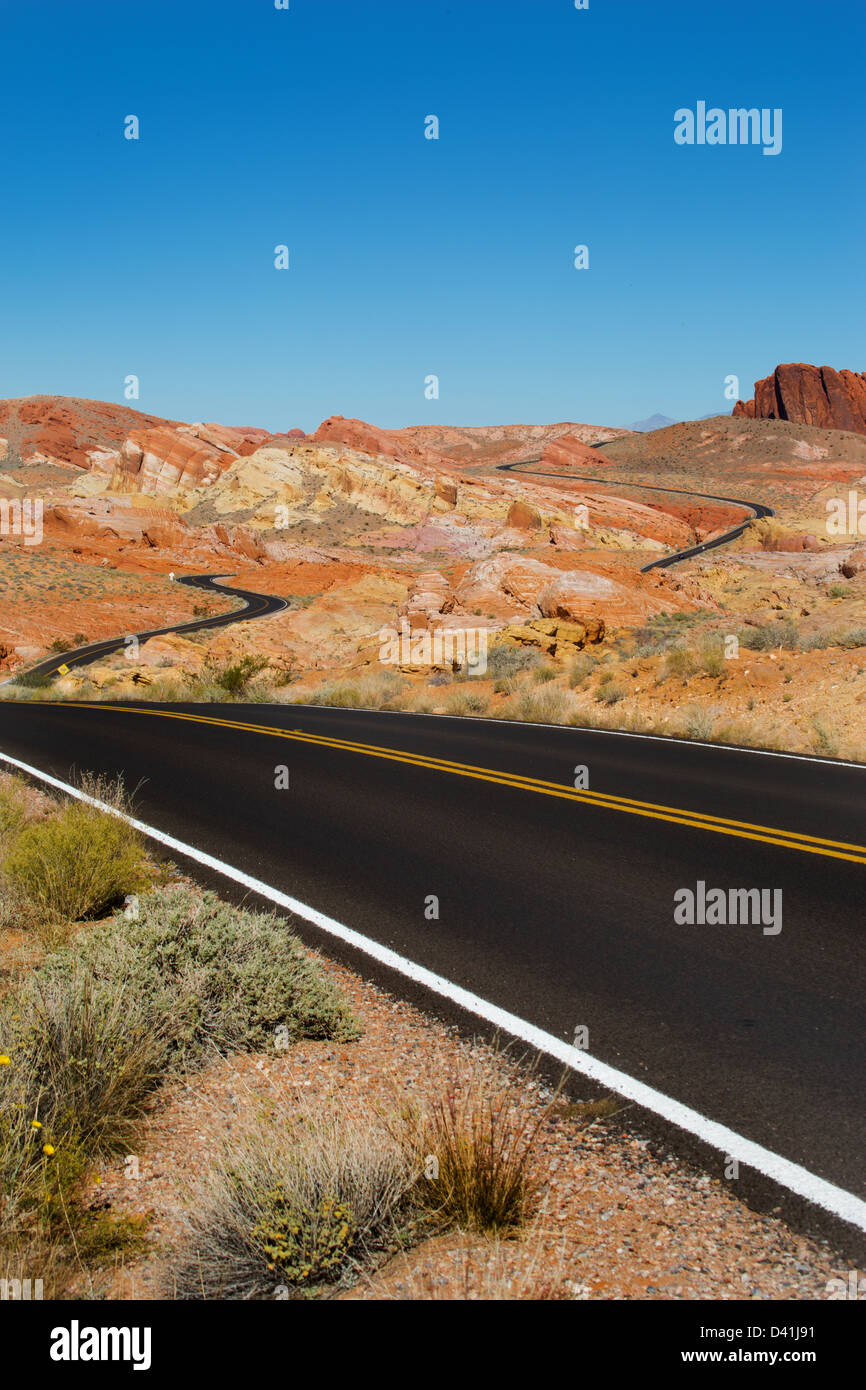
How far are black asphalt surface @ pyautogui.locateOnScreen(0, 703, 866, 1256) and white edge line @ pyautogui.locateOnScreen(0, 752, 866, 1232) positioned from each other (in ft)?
0.23

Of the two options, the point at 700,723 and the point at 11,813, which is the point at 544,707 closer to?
the point at 700,723

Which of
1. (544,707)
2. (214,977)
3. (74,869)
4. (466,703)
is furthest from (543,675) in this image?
(214,977)

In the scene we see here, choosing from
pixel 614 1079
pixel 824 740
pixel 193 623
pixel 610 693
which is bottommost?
pixel 614 1079

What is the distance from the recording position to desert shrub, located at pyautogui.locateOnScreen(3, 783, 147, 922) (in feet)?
20.2

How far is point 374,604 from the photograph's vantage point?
150ft

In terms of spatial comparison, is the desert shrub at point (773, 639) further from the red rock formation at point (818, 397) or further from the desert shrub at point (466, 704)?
the red rock formation at point (818, 397)

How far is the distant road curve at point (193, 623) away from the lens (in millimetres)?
42119

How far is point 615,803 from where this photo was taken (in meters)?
8.95

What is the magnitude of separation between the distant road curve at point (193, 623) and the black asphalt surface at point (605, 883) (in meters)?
29.7

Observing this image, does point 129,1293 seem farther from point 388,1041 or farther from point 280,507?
point 280,507

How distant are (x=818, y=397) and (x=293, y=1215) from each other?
185 m

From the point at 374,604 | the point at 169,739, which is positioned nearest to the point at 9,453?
the point at 374,604

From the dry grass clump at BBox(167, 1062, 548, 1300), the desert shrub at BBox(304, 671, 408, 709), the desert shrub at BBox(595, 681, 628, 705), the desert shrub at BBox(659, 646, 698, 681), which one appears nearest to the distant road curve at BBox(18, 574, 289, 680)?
the desert shrub at BBox(304, 671, 408, 709)
